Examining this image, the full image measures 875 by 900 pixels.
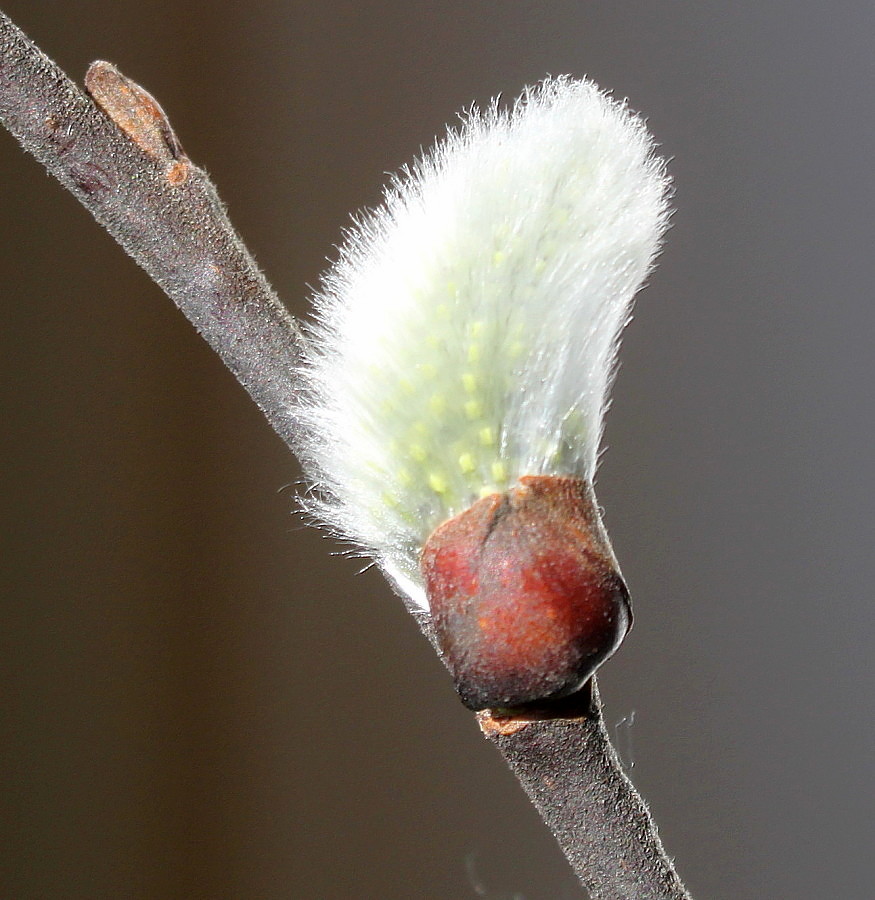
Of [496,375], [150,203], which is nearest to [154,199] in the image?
[150,203]

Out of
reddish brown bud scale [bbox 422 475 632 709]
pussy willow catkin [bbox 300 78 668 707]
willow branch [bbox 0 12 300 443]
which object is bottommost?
reddish brown bud scale [bbox 422 475 632 709]

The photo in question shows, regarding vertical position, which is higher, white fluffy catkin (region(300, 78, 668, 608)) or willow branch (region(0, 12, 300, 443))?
willow branch (region(0, 12, 300, 443))

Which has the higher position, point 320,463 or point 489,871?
point 320,463

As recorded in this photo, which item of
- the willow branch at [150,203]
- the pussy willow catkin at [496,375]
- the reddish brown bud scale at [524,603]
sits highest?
the willow branch at [150,203]

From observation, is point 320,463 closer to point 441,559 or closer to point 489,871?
point 441,559

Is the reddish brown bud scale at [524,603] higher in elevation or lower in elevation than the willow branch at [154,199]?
lower

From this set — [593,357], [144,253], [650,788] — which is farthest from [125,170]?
[650,788]
